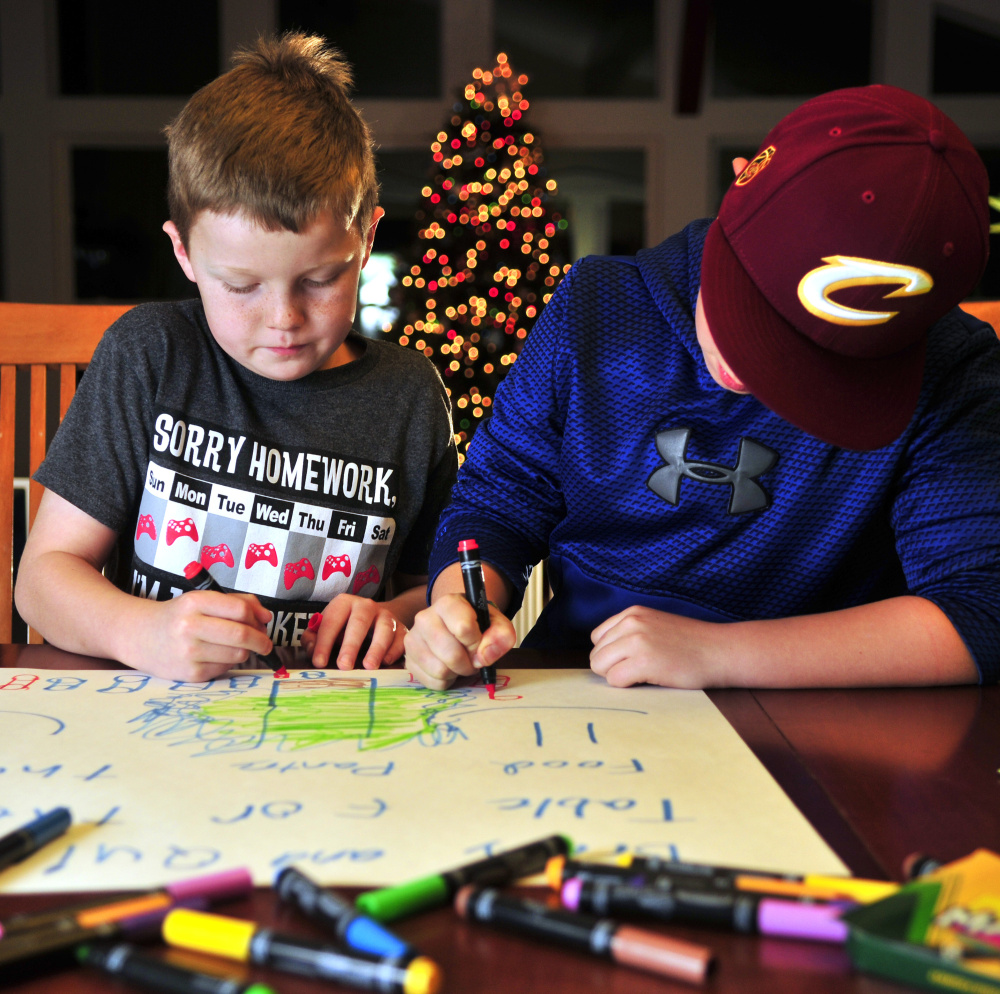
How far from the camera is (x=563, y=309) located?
0.93 meters

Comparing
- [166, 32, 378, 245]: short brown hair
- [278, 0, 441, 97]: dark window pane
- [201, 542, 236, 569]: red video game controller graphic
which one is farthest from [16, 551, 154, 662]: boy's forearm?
[278, 0, 441, 97]: dark window pane

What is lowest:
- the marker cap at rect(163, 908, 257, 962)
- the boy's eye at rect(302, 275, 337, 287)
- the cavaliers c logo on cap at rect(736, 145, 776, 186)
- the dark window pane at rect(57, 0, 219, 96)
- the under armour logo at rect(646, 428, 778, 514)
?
the marker cap at rect(163, 908, 257, 962)

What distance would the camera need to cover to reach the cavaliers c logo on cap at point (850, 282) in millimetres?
604

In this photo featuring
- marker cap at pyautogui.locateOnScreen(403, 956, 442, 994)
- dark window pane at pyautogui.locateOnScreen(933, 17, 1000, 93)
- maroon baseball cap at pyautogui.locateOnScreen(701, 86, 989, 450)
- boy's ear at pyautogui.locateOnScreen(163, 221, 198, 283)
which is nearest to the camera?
marker cap at pyautogui.locateOnScreen(403, 956, 442, 994)

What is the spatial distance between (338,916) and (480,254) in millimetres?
3462

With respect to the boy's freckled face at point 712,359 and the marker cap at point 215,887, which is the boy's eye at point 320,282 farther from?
the marker cap at point 215,887

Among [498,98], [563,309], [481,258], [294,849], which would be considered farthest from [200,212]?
[498,98]

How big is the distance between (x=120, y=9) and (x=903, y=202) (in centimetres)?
452

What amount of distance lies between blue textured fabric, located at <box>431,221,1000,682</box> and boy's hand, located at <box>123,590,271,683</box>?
0.64ft

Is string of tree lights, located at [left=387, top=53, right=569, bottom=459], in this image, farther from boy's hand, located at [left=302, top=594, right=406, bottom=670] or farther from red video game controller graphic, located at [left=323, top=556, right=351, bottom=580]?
boy's hand, located at [left=302, top=594, right=406, bottom=670]

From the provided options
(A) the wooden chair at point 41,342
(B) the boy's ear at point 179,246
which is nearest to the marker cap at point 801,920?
(B) the boy's ear at point 179,246

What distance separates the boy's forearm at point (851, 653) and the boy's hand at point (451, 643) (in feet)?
0.55

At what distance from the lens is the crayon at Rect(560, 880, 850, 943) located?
363mm

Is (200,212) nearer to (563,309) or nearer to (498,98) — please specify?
(563,309)
